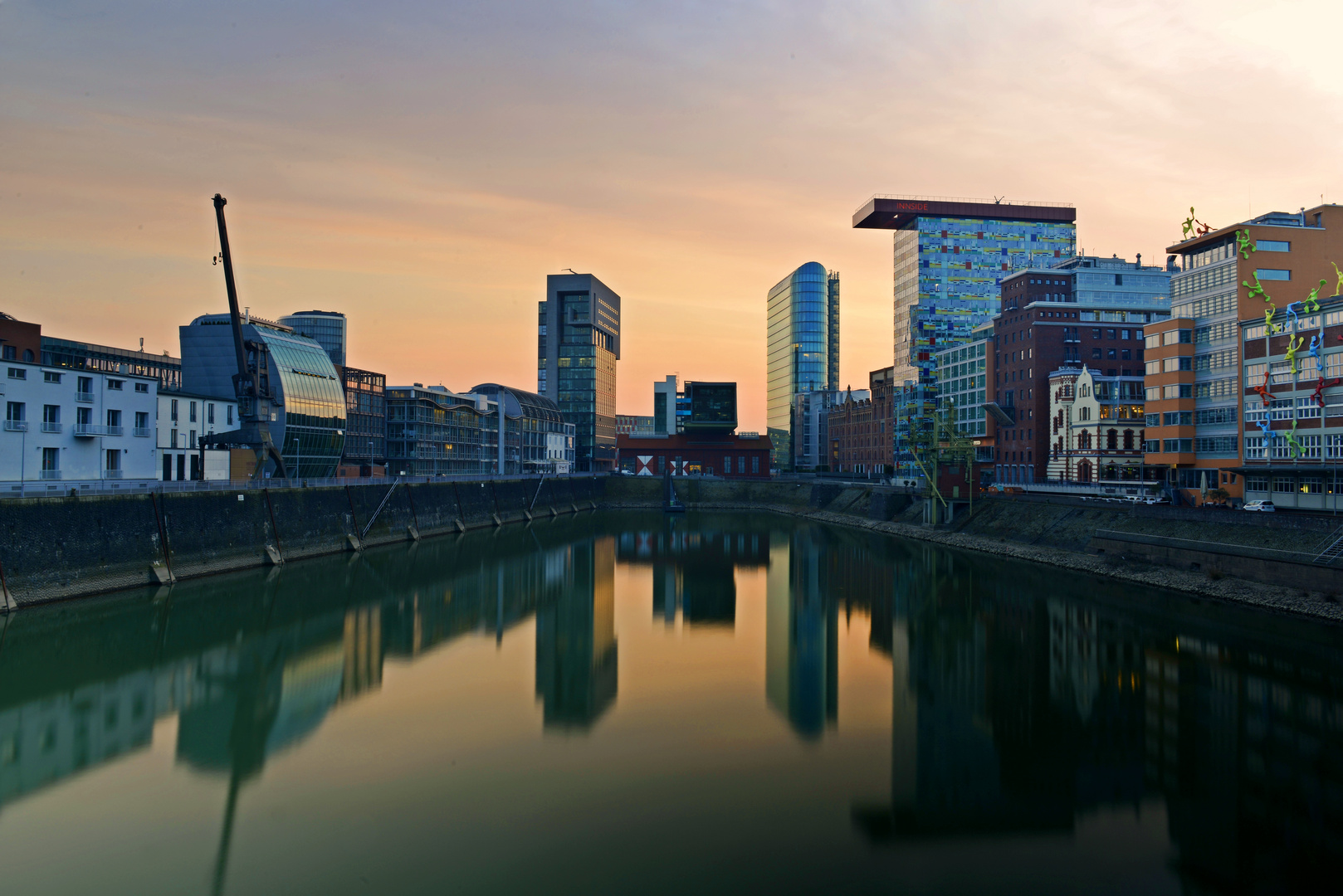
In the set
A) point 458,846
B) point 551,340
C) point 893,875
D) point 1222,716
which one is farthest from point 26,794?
point 551,340

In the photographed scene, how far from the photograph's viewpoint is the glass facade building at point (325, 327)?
583 feet

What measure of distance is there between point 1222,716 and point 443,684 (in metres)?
24.1

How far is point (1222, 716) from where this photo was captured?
76.8ft

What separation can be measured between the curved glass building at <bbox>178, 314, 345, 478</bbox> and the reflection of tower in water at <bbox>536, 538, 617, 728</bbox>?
34.6 meters

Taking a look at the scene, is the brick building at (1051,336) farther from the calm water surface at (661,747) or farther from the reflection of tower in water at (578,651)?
the reflection of tower in water at (578,651)

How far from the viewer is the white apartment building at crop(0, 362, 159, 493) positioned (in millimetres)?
43094

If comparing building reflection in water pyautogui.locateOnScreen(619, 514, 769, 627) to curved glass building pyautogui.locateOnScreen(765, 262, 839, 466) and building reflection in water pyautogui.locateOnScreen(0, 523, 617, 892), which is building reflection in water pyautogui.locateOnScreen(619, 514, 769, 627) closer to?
building reflection in water pyautogui.locateOnScreen(0, 523, 617, 892)

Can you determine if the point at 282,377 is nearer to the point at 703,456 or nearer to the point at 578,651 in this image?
the point at 578,651

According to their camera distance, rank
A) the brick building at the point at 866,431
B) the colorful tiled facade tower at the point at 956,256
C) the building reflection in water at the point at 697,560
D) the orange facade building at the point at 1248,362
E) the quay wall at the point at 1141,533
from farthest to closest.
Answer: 1. the brick building at the point at 866,431
2. the colorful tiled facade tower at the point at 956,256
3. the orange facade building at the point at 1248,362
4. the building reflection in water at the point at 697,560
5. the quay wall at the point at 1141,533

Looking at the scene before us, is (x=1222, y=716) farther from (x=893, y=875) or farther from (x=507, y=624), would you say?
(x=507, y=624)

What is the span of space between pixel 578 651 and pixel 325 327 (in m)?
168

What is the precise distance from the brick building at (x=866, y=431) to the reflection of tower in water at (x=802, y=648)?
67.2 meters

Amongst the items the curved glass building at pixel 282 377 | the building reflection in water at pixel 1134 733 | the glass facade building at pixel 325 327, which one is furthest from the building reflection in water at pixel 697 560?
the glass facade building at pixel 325 327

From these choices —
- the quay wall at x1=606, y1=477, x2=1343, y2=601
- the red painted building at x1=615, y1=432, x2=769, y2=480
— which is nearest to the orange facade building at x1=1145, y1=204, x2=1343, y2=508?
the quay wall at x1=606, y1=477, x2=1343, y2=601
